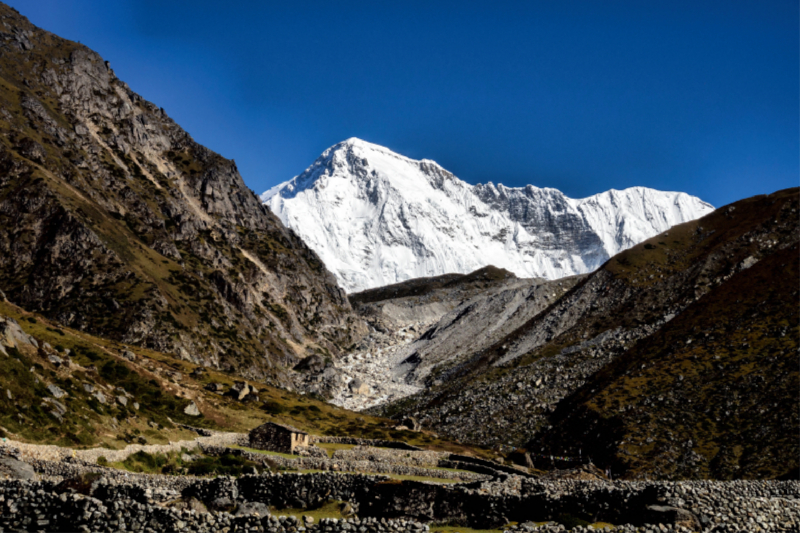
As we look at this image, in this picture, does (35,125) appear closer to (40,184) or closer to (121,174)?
(121,174)

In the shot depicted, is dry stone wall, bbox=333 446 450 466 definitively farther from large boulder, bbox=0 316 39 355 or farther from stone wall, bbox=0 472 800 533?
large boulder, bbox=0 316 39 355

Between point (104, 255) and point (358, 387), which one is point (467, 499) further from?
point (358, 387)

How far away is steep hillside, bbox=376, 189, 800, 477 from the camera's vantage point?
66.0 metres

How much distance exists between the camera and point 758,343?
7956 centimetres

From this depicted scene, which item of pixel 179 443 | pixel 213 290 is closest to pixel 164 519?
pixel 179 443

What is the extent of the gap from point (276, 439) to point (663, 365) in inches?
2446

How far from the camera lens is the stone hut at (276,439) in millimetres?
46688

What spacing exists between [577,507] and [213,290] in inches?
6437

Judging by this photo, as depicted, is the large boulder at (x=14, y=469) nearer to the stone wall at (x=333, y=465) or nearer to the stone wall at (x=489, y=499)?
the stone wall at (x=489, y=499)

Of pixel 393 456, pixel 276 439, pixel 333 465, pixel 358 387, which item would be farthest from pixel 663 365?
pixel 358 387

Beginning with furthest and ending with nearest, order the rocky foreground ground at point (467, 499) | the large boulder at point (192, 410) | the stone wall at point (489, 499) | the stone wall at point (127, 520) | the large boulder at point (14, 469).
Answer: the large boulder at point (192, 410) < the large boulder at point (14, 469) < the stone wall at point (489, 499) < the rocky foreground ground at point (467, 499) < the stone wall at point (127, 520)

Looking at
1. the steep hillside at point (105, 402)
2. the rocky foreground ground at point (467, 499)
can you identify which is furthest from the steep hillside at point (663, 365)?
the rocky foreground ground at point (467, 499)

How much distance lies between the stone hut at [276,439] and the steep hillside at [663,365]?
3735cm

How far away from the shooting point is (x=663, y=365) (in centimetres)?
8731
